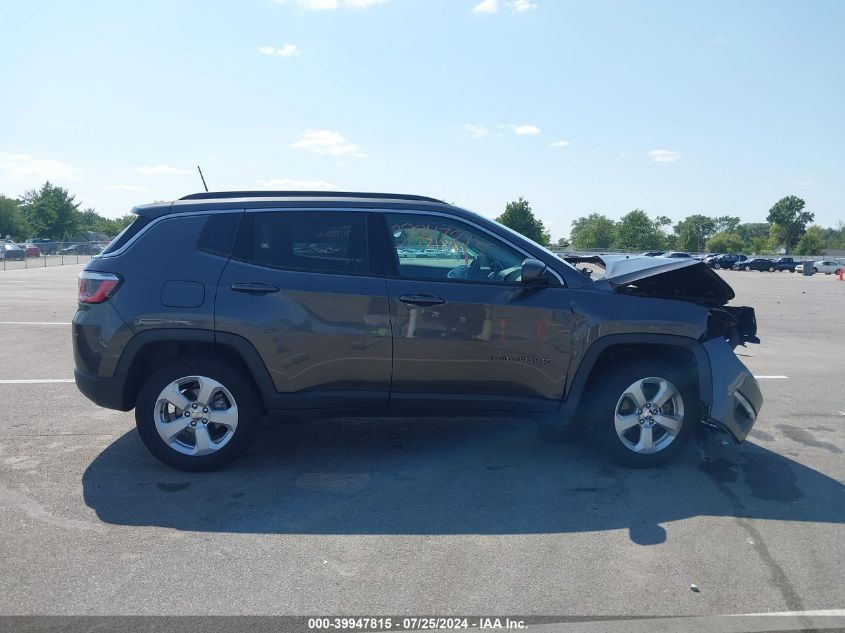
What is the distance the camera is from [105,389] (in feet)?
16.1

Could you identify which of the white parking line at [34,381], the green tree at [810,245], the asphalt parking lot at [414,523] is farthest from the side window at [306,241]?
the green tree at [810,245]

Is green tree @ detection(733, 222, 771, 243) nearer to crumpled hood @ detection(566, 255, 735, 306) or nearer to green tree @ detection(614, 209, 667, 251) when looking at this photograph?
green tree @ detection(614, 209, 667, 251)

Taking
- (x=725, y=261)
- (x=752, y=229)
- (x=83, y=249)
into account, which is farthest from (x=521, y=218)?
(x=752, y=229)

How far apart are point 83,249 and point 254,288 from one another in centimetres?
5604

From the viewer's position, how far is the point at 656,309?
5016 millimetres

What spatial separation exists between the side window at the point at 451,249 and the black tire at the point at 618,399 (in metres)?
1.01

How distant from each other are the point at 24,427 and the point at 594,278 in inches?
189

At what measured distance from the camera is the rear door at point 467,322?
4875 millimetres

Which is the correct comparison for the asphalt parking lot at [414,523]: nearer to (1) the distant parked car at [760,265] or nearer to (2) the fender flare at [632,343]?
(2) the fender flare at [632,343]

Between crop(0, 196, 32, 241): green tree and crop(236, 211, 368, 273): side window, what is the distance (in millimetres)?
92992

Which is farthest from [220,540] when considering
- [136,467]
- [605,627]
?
[605,627]

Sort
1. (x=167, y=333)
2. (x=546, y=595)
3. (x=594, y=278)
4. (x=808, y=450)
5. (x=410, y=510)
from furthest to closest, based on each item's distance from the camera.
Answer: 1. (x=808, y=450)
2. (x=594, y=278)
3. (x=167, y=333)
4. (x=410, y=510)
5. (x=546, y=595)

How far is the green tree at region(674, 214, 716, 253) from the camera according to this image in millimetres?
131712

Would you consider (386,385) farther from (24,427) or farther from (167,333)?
(24,427)
